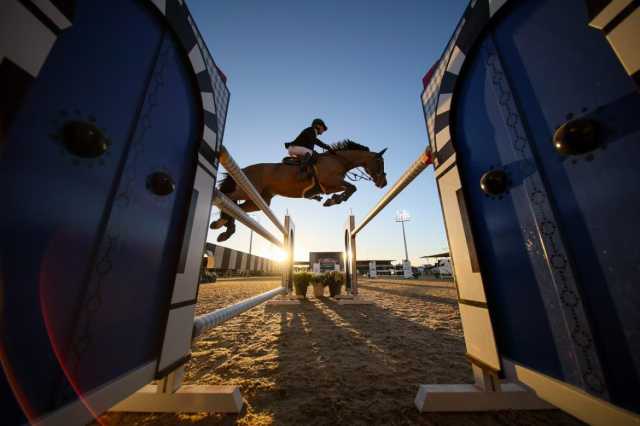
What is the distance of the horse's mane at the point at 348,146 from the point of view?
13.8 ft

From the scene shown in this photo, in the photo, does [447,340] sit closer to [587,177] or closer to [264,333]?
[264,333]

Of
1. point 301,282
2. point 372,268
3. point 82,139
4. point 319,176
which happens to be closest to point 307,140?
point 319,176

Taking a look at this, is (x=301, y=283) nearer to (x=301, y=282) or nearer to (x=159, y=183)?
(x=301, y=282)

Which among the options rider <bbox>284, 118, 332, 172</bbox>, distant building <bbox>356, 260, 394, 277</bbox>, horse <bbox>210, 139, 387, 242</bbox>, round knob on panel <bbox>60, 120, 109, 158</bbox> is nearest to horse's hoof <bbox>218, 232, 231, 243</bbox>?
horse <bbox>210, 139, 387, 242</bbox>

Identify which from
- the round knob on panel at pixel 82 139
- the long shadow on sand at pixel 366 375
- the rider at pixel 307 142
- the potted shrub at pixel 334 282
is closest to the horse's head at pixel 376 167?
the rider at pixel 307 142

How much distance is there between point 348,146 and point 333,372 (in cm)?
365

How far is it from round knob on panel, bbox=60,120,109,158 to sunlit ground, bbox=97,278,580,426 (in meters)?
0.97

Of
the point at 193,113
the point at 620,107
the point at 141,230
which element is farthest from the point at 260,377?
the point at 620,107

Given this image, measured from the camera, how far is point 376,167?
414cm

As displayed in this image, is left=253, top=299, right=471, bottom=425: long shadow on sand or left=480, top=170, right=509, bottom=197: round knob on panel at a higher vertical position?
left=480, top=170, right=509, bottom=197: round knob on panel

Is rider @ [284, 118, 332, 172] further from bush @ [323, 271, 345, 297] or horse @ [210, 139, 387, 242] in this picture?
bush @ [323, 271, 345, 297]

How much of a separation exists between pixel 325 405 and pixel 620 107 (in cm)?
127

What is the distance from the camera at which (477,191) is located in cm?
89

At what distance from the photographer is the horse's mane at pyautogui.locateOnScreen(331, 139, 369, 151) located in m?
4.19
